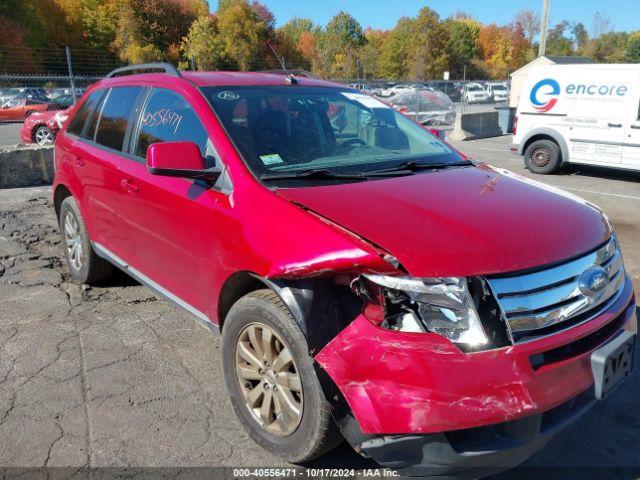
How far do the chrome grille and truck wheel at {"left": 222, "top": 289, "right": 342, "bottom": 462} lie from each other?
0.81m

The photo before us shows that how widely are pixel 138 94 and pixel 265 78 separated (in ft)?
2.99

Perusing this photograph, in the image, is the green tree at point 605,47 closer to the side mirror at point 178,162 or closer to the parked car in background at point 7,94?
the parked car in background at point 7,94

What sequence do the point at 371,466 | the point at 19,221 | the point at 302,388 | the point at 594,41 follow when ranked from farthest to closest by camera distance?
the point at 594,41
the point at 19,221
the point at 371,466
the point at 302,388

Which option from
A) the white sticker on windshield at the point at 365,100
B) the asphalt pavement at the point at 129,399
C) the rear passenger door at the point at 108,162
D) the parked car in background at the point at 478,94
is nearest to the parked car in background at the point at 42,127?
the asphalt pavement at the point at 129,399

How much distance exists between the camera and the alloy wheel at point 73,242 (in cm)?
476

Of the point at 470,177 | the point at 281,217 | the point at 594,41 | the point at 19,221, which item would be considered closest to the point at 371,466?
the point at 281,217

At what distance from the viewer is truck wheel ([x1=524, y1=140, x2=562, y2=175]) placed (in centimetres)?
1102

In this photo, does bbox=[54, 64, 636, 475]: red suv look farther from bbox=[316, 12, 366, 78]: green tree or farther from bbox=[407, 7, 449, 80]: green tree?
bbox=[407, 7, 449, 80]: green tree

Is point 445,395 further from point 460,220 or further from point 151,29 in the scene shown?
point 151,29

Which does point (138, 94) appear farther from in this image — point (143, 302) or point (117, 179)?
point (143, 302)

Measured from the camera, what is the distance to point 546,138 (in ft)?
36.9

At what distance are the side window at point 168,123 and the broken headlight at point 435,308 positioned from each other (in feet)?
4.90

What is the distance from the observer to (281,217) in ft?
8.08

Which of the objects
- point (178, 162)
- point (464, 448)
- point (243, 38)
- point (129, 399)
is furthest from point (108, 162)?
point (243, 38)
